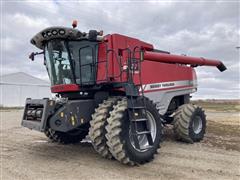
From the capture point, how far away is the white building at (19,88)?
41594 mm

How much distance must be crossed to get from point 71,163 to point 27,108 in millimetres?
1889

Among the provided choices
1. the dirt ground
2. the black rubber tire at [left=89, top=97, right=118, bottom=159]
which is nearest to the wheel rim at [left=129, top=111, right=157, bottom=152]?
the dirt ground

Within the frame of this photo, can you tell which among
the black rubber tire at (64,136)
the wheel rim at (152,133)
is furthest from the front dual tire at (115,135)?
the black rubber tire at (64,136)

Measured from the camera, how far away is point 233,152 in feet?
25.9

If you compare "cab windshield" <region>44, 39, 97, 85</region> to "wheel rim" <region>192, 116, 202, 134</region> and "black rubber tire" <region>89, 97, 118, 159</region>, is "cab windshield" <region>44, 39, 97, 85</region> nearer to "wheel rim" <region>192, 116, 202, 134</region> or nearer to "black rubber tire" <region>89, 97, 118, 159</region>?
"black rubber tire" <region>89, 97, 118, 159</region>

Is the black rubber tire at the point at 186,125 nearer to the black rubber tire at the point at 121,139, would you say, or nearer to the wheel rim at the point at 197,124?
the wheel rim at the point at 197,124

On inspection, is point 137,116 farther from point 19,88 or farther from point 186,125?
point 19,88

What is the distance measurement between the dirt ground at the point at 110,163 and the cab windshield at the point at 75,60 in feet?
6.22

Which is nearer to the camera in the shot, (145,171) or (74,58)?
(145,171)

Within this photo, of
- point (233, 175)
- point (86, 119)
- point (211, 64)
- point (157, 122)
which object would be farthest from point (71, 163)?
point (211, 64)

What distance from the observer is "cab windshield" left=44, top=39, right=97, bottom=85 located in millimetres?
7430

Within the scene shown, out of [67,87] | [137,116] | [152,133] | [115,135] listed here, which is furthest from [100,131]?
[67,87]

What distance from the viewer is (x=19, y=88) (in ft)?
144

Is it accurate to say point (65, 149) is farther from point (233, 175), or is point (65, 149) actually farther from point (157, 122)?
Result: point (233, 175)
